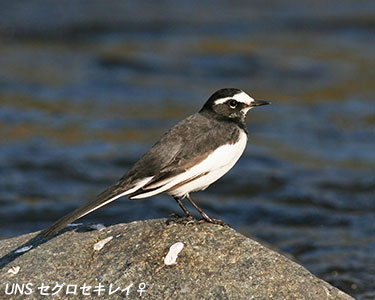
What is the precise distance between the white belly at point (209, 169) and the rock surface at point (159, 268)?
0.30 meters

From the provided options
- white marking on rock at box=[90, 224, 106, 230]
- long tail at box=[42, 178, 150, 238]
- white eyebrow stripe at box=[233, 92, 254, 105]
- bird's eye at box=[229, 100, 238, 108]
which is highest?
white eyebrow stripe at box=[233, 92, 254, 105]

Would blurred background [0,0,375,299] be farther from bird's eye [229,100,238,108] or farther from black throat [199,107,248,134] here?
bird's eye [229,100,238,108]

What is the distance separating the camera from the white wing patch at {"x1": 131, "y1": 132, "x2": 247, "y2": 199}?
20.2 feet

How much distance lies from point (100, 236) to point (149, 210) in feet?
15.5

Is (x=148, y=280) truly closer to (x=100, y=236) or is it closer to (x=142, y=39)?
(x=100, y=236)

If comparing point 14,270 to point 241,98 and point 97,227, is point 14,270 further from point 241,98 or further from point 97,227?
point 241,98

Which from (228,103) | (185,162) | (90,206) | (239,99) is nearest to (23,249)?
(90,206)

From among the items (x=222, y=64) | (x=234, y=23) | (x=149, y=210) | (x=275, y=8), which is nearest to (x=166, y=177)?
(x=149, y=210)

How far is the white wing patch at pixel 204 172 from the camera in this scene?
617 cm

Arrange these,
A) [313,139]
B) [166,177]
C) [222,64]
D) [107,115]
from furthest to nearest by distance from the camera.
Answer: [222,64], [107,115], [313,139], [166,177]

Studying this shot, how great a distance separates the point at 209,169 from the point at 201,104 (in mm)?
8822

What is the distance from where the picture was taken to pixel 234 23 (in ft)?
68.0

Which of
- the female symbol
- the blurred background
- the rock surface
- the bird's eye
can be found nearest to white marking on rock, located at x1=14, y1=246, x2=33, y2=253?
the rock surface

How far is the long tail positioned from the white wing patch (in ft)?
0.80
